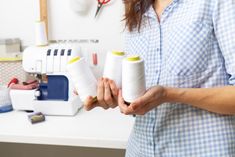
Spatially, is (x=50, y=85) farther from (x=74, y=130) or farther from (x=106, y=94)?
(x=106, y=94)

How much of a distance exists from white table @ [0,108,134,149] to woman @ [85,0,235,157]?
315 millimetres

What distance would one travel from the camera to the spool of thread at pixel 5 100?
146 cm

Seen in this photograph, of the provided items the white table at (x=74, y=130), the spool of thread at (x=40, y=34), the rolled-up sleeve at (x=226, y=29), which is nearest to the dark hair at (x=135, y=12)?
the rolled-up sleeve at (x=226, y=29)

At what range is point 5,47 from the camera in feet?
5.71

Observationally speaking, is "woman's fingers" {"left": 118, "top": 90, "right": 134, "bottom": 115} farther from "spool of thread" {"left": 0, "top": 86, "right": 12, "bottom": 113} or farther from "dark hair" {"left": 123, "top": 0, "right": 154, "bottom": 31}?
"spool of thread" {"left": 0, "top": 86, "right": 12, "bottom": 113}

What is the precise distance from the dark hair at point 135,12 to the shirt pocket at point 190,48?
6.1 inches

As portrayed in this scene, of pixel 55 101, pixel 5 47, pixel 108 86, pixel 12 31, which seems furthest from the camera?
pixel 12 31

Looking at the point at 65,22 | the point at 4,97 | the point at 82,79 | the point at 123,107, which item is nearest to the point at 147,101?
the point at 123,107

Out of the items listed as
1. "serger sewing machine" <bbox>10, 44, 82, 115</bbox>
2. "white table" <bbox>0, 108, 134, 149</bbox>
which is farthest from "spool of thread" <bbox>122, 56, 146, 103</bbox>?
"serger sewing machine" <bbox>10, 44, 82, 115</bbox>

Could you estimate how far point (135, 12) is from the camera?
2.89ft

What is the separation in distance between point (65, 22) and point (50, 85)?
50cm

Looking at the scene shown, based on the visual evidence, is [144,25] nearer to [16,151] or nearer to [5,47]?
[5,47]

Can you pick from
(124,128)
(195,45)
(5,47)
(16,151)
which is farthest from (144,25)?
(16,151)

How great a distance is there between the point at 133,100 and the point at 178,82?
12cm
